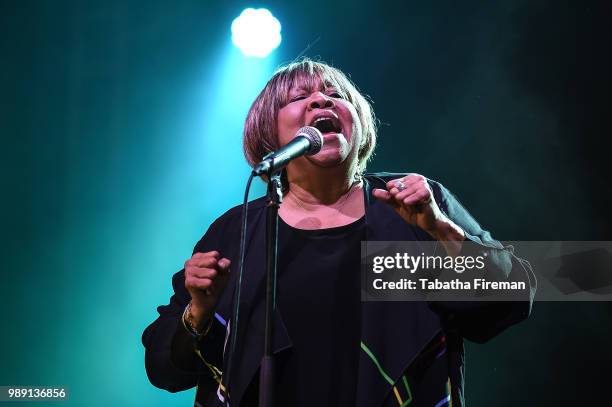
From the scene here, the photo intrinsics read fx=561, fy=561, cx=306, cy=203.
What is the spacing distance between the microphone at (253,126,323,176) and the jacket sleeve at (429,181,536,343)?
0.40m

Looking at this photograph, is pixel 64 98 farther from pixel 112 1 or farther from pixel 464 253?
pixel 464 253

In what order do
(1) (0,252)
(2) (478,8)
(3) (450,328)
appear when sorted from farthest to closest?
(2) (478,8)
(1) (0,252)
(3) (450,328)

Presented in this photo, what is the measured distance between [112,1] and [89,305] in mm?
1722

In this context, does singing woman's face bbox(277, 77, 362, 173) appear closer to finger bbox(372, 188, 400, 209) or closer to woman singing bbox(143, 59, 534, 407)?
woman singing bbox(143, 59, 534, 407)

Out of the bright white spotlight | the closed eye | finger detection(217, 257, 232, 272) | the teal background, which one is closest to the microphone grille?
finger detection(217, 257, 232, 272)

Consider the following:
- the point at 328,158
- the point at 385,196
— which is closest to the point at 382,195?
the point at 385,196

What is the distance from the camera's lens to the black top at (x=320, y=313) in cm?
133

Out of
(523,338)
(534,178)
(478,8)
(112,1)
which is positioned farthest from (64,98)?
(523,338)

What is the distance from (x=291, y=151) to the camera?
1.18m

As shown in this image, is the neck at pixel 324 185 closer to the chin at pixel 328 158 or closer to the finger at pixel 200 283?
the chin at pixel 328 158

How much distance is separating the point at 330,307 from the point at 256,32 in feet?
7.59

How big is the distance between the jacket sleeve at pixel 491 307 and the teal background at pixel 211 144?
1.81 m

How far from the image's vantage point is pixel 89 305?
2.84m

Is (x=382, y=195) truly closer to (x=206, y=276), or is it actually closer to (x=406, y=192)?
(x=406, y=192)
